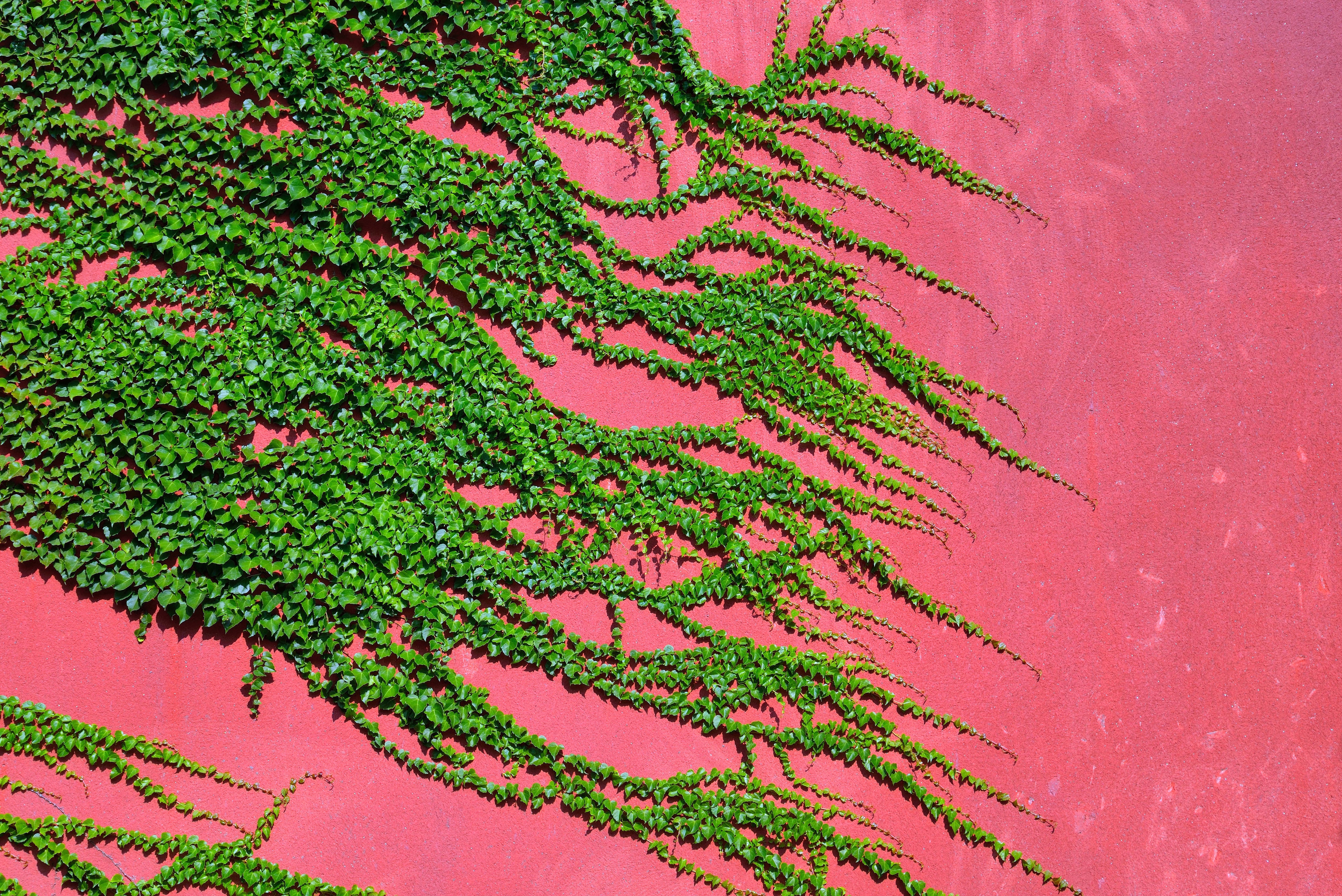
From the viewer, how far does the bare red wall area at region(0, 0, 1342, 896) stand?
10.0ft

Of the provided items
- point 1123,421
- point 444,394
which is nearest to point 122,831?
point 444,394

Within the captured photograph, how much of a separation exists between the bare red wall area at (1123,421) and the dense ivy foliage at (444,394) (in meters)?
0.10

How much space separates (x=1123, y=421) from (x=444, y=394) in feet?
8.45

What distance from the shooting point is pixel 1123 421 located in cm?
318

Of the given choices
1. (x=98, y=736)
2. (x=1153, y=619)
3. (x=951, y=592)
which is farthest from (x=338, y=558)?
(x=1153, y=619)

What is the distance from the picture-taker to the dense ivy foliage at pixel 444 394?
2.75 m

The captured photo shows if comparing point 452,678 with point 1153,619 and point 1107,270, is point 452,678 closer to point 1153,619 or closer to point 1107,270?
point 1153,619

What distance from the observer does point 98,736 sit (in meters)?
2.70

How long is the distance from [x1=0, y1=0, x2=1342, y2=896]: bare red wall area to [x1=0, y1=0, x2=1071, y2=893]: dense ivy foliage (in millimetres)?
101

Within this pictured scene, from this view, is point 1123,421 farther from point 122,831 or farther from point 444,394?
point 122,831

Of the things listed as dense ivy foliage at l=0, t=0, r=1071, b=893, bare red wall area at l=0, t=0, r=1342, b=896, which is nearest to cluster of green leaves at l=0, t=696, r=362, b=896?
dense ivy foliage at l=0, t=0, r=1071, b=893

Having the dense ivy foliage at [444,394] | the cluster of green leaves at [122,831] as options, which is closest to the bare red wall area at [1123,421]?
the dense ivy foliage at [444,394]

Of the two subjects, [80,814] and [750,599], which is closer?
[80,814]

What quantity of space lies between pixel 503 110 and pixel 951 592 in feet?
8.00
